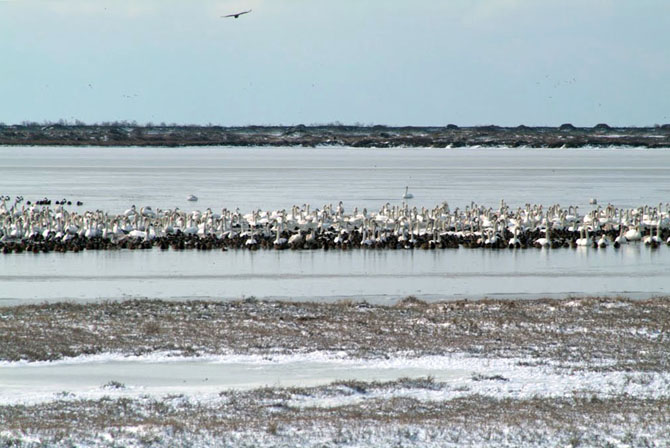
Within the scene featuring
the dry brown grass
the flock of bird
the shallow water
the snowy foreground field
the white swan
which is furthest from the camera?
the flock of bird

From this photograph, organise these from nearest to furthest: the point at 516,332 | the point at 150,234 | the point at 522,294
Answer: the point at 516,332, the point at 522,294, the point at 150,234

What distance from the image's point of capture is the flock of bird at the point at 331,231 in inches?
1045

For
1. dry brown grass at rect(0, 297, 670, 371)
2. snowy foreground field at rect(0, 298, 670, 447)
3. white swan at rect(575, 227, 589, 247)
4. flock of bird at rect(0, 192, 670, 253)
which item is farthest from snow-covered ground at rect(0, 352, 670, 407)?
white swan at rect(575, 227, 589, 247)

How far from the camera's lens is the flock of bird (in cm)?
2653

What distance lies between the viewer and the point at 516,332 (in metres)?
13.0

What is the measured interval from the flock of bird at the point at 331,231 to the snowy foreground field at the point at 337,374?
10723 millimetres

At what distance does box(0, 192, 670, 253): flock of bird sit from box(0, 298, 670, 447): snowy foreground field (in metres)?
10.7

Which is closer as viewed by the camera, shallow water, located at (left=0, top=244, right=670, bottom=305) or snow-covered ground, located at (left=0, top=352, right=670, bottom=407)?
snow-covered ground, located at (left=0, top=352, right=670, bottom=407)

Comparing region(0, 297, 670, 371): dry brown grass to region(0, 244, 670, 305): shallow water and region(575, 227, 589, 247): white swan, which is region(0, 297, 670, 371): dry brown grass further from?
region(575, 227, 589, 247): white swan

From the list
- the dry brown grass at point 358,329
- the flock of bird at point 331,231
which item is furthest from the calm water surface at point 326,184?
the dry brown grass at point 358,329

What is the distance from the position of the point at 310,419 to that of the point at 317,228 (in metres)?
21.2

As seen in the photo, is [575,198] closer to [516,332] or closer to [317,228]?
[317,228]

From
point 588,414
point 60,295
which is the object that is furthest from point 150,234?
point 588,414

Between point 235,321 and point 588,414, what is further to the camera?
point 235,321
